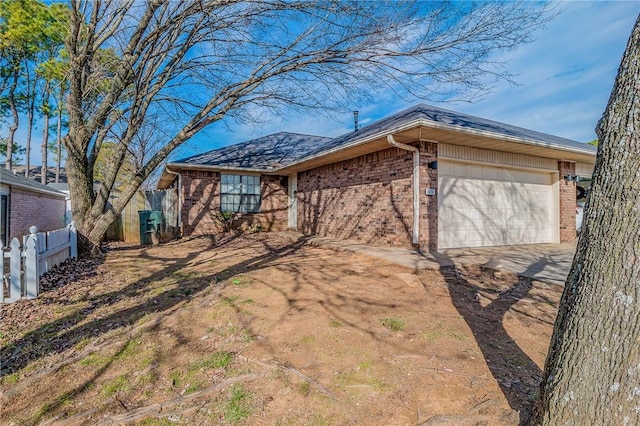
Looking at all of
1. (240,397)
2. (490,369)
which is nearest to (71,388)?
(240,397)

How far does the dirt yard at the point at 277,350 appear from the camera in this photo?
7.04 ft

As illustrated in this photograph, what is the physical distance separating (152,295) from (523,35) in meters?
6.84

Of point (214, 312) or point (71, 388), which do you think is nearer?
point (71, 388)

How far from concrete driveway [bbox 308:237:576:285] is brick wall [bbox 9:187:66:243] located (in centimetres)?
990

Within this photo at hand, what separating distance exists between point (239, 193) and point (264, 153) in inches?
98.1

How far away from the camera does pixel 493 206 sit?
860 centimetres

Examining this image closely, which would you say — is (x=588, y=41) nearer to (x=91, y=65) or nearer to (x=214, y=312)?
(x=214, y=312)

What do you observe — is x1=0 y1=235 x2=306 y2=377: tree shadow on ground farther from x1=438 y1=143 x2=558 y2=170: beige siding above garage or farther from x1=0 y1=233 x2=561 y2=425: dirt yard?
x1=438 y1=143 x2=558 y2=170: beige siding above garage

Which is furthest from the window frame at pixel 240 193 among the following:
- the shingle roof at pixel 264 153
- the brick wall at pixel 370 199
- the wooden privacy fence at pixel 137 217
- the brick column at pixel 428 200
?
the brick column at pixel 428 200

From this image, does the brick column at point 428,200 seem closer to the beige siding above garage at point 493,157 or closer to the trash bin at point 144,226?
the beige siding above garage at point 493,157

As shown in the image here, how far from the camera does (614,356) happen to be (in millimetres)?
1375

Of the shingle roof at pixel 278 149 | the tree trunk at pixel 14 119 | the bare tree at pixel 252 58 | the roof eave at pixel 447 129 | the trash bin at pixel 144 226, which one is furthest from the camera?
the tree trunk at pixel 14 119

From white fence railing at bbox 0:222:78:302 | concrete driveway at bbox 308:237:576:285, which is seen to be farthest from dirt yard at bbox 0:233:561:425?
concrete driveway at bbox 308:237:576:285

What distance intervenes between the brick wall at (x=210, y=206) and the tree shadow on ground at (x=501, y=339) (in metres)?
8.43
